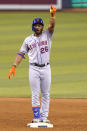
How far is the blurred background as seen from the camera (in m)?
13.2

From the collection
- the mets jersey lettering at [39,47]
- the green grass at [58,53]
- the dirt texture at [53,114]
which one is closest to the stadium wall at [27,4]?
the green grass at [58,53]

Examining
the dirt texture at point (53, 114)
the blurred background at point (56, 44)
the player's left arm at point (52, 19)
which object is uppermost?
the player's left arm at point (52, 19)

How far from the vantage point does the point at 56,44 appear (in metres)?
19.8

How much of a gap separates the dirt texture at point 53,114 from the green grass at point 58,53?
0.87 metres

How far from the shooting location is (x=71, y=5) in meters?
30.6

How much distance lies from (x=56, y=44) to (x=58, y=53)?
5.58ft

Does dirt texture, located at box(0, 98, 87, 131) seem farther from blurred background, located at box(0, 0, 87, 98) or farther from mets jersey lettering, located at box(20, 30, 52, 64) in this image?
mets jersey lettering, located at box(20, 30, 52, 64)

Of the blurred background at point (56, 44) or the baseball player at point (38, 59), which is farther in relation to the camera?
the blurred background at point (56, 44)

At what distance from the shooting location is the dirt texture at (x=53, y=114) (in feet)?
29.2

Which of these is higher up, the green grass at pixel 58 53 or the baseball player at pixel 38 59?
the baseball player at pixel 38 59

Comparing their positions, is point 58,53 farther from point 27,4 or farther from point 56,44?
point 27,4

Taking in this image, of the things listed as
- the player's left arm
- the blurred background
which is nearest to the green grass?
the blurred background

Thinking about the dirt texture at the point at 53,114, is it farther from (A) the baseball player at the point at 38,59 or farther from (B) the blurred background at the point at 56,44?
(B) the blurred background at the point at 56,44

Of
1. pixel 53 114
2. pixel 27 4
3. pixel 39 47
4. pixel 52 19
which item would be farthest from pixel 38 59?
pixel 27 4
